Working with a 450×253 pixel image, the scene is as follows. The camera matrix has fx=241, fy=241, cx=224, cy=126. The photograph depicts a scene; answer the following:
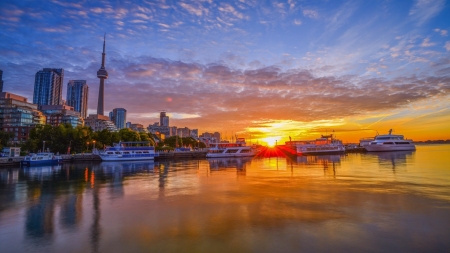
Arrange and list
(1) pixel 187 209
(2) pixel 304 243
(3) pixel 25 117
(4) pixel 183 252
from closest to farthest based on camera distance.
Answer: (4) pixel 183 252 < (2) pixel 304 243 < (1) pixel 187 209 < (3) pixel 25 117

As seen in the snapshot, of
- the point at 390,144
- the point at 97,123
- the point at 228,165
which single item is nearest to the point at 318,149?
the point at 390,144

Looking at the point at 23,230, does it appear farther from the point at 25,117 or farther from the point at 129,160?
the point at 25,117

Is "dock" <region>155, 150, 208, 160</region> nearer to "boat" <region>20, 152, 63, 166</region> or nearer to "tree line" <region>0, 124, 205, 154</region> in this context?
"tree line" <region>0, 124, 205, 154</region>

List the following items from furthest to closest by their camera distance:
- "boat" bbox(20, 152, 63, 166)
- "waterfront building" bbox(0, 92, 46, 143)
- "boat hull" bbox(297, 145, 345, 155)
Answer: "waterfront building" bbox(0, 92, 46, 143), "boat hull" bbox(297, 145, 345, 155), "boat" bbox(20, 152, 63, 166)

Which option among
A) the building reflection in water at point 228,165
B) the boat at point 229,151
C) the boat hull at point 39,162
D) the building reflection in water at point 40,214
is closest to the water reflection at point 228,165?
the building reflection in water at point 228,165

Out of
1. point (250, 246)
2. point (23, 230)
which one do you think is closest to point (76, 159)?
point (23, 230)

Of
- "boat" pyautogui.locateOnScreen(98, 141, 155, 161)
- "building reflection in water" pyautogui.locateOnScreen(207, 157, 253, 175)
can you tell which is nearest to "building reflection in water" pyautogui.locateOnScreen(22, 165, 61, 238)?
"building reflection in water" pyautogui.locateOnScreen(207, 157, 253, 175)

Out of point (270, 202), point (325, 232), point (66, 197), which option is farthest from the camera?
point (66, 197)

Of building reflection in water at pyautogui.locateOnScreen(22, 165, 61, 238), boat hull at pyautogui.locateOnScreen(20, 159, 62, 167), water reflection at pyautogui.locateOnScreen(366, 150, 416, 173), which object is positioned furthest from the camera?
boat hull at pyautogui.locateOnScreen(20, 159, 62, 167)

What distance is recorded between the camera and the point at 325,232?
13695 millimetres

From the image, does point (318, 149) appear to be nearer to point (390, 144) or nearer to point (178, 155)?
point (390, 144)

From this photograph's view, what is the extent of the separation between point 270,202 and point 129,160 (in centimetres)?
→ 6630

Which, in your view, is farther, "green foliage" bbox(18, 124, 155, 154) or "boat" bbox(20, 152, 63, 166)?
"green foliage" bbox(18, 124, 155, 154)

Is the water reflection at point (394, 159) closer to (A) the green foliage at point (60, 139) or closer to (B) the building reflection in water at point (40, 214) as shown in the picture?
(B) the building reflection in water at point (40, 214)
